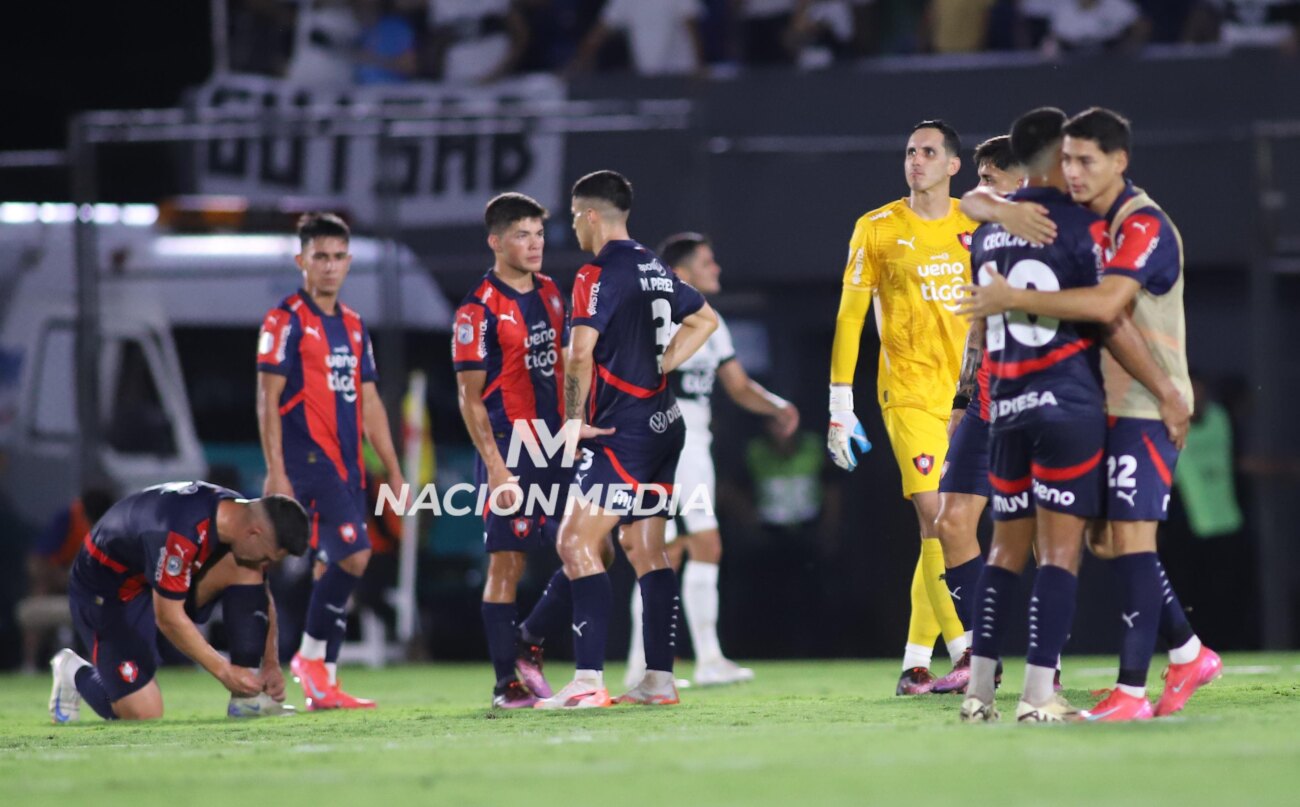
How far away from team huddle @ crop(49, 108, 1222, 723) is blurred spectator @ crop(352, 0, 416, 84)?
5.76 meters

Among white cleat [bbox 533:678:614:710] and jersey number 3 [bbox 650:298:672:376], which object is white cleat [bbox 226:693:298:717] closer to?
white cleat [bbox 533:678:614:710]

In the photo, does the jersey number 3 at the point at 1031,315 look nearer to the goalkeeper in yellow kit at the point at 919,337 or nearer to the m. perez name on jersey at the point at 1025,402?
the m. perez name on jersey at the point at 1025,402

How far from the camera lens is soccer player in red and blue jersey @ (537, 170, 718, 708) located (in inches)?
312

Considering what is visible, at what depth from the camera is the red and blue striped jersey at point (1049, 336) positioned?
20.4 ft

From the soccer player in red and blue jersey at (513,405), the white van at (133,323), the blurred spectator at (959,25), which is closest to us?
the soccer player in red and blue jersey at (513,405)

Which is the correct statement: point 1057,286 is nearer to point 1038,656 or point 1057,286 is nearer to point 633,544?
point 1038,656

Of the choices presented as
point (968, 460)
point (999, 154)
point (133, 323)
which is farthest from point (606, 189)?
point (133, 323)

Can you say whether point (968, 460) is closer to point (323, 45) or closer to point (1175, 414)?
point (1175, 414)

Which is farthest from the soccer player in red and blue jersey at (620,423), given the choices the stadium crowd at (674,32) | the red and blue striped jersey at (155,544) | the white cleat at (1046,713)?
the stadium crowd at (674,32)

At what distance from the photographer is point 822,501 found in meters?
12.8

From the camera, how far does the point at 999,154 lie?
816 cm

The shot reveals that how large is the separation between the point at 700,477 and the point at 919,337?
2571 millimetres

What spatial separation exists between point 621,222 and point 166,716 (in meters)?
3.38

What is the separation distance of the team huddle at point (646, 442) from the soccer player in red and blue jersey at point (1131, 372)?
1 centimetres
